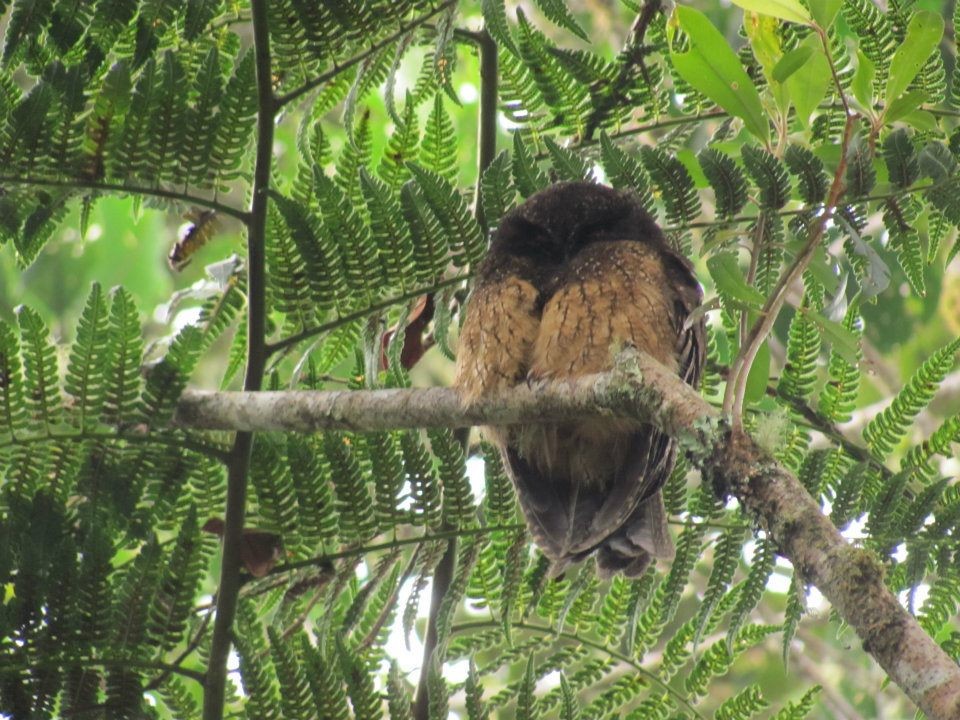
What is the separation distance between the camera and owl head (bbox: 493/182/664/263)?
10.6 ft

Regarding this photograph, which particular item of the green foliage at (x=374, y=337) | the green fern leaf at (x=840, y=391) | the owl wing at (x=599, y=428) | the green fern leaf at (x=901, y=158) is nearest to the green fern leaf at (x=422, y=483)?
the green foliage at (x=374, y=337)

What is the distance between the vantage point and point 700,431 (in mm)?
1850

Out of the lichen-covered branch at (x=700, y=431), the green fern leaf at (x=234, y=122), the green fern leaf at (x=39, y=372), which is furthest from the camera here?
the green fern leaf at (x=234, y=122)

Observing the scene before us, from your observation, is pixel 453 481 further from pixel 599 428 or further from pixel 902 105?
pixel 902 105

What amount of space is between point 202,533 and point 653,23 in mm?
1864

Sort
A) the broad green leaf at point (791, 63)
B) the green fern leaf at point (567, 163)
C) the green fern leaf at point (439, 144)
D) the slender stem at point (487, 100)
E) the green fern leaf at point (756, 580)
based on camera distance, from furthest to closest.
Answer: the slender stem at point (487, 100) → the green fern leaf at point (439, 144) → the green fern leaf at point (567, 163) → the green fern leaf at point (756, 580) → the broad green leaf at point (791, 63)

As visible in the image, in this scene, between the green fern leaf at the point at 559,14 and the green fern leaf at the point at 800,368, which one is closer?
the green fern leaf at the point at 559,14

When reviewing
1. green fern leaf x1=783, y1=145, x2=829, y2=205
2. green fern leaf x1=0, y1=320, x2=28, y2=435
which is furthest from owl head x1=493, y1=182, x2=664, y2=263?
green fern leaf x1=0, y1=320, x2=28, y2=435

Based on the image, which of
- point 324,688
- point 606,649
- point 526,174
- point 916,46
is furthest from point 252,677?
point 916,46

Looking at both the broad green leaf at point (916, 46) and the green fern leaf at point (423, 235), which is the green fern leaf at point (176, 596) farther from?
the broad green leaf at point (916, 46)

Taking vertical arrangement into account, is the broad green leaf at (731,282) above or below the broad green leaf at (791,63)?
below

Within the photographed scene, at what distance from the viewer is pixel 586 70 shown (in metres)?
3.19

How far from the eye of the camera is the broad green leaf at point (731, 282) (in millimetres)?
2156

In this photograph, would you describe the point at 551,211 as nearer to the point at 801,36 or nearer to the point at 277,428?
the point at 801,36
